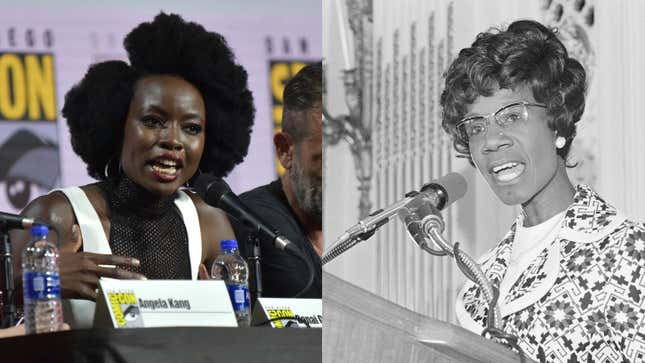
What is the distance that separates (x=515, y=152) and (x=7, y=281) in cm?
184

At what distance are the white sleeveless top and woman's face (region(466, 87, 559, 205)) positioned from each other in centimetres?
119

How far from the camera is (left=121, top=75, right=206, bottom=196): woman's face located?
269cm

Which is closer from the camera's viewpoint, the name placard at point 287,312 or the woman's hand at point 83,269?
the woman's hand at point 83,269

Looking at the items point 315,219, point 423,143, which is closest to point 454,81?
point 423,143

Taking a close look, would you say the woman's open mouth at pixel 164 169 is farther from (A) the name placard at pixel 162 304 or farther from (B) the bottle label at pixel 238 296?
(A) the name placard at pixel 162 304

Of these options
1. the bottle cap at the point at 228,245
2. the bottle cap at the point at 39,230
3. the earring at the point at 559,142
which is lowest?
the bottle cap at the point at 228,245

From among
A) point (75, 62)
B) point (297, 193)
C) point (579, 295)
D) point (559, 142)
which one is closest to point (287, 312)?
point (297, 193)

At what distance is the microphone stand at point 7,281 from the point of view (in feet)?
7.41

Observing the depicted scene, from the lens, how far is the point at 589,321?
3318 mm

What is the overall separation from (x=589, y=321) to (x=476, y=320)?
343 millimetres

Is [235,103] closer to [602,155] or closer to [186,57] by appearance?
[186,57]

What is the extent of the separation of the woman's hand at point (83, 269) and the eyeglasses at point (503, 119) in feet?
4.58

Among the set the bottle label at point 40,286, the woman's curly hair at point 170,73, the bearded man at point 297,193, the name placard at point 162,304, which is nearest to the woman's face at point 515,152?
the bearded man at point 297,193

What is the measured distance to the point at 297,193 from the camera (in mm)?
3066
